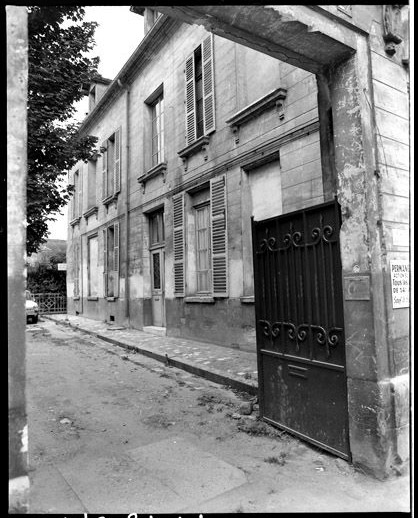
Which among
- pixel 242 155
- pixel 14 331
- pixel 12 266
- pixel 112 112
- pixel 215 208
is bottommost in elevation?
pixel 14 331

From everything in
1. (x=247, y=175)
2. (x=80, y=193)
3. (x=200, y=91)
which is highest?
(x=200, y=91)

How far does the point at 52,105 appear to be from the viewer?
6.48m

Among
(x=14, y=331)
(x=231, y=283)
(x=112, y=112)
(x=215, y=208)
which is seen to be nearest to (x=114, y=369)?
(x=231, y=283)

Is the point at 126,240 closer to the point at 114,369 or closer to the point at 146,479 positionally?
the point at 114,369

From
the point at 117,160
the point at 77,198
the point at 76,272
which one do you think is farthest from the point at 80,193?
the point at 117,160

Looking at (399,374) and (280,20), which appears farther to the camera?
(399,374)

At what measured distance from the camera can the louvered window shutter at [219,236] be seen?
859 cm

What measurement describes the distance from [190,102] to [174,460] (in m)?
8.55

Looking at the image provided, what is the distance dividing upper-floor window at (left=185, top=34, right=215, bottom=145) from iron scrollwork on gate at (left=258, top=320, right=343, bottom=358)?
5.92 m

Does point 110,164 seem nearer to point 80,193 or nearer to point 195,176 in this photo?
point 80,193

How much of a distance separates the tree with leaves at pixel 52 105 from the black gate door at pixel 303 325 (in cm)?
412

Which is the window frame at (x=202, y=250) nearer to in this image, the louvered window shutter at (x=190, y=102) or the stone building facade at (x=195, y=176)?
the stone building facade at (x=195, y=176)

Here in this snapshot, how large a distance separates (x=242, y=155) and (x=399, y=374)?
18.5ft

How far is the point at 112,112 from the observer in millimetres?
14781
